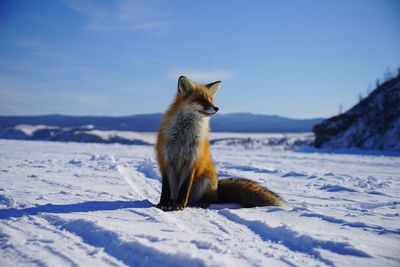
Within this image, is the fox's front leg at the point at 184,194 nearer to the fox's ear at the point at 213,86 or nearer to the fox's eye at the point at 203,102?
the fox's eye at the point at 203,102

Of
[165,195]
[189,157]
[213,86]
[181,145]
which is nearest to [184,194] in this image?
[165,195]

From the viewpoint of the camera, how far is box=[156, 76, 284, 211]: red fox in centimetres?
540

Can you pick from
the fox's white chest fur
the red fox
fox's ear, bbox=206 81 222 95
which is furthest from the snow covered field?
fox's ear, bbox=206 81 222 95

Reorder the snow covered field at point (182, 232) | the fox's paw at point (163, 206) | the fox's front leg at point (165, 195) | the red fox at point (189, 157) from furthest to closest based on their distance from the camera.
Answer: the red fox at point (189, 157), the fox's front leg at point (165, 195), the fox's paw at point (163, 206), the snow covered field at point (182, 232)

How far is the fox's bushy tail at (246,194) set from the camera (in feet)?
18.4

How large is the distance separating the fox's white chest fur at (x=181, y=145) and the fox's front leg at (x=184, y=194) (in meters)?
0.06

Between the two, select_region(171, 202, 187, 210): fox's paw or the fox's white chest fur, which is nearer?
select_region(171, 202, 187, 210): fox's paw

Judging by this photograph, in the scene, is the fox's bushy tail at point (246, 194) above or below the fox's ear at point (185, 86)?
below

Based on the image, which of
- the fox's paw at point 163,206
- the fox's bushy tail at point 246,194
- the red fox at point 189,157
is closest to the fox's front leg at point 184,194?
the red fox at point 189,157

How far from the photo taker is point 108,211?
4797 mm

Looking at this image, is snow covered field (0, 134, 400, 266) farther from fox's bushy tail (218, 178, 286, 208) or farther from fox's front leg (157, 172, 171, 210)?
fox's bushy tail (218, 178, 286, 208)

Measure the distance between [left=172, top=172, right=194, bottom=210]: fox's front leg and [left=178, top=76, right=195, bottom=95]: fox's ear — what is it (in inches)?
51.7

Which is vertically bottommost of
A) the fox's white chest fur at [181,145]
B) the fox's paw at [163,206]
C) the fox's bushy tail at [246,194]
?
the fox's paw at [163,206]

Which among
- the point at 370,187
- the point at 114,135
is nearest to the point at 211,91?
the point at 370,187
